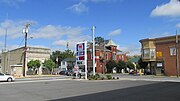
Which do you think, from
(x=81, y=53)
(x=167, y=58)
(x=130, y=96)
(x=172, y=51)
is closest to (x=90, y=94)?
(x=130, y=96)

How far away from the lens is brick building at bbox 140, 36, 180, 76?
5562 cm

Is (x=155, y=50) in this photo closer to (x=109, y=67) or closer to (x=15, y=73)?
(x=109, y=67)

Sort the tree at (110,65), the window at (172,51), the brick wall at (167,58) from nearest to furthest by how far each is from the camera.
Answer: the window at (172,51), the brick wall at (167,58), the tree at (110,65)

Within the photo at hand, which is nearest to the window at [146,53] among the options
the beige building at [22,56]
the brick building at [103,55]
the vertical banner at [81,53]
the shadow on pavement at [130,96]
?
the brick building at [103,55]

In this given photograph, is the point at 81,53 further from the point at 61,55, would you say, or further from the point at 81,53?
the point at 61,55

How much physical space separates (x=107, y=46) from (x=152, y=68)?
102ft

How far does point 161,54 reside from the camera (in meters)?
57.7

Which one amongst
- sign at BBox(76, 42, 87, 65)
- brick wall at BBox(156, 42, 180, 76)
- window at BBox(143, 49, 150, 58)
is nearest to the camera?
sign at BBox(76, 42, 87, 65)

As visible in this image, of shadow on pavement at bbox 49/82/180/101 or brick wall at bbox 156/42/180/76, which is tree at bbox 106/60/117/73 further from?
shadow on pavement at bbox 49/82/180/101

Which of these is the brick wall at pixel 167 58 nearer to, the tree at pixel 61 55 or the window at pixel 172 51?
the window at pixel 172 51

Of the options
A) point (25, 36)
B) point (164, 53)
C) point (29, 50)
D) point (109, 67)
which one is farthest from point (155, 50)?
point (29, 50)

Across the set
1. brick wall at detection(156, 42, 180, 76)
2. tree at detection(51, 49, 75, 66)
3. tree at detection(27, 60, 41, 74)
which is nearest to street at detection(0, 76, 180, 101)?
brick wall at detection(156, 42, 180, 76)

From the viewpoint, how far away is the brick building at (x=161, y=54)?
5562 centimetres

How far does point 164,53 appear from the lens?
188 feet
